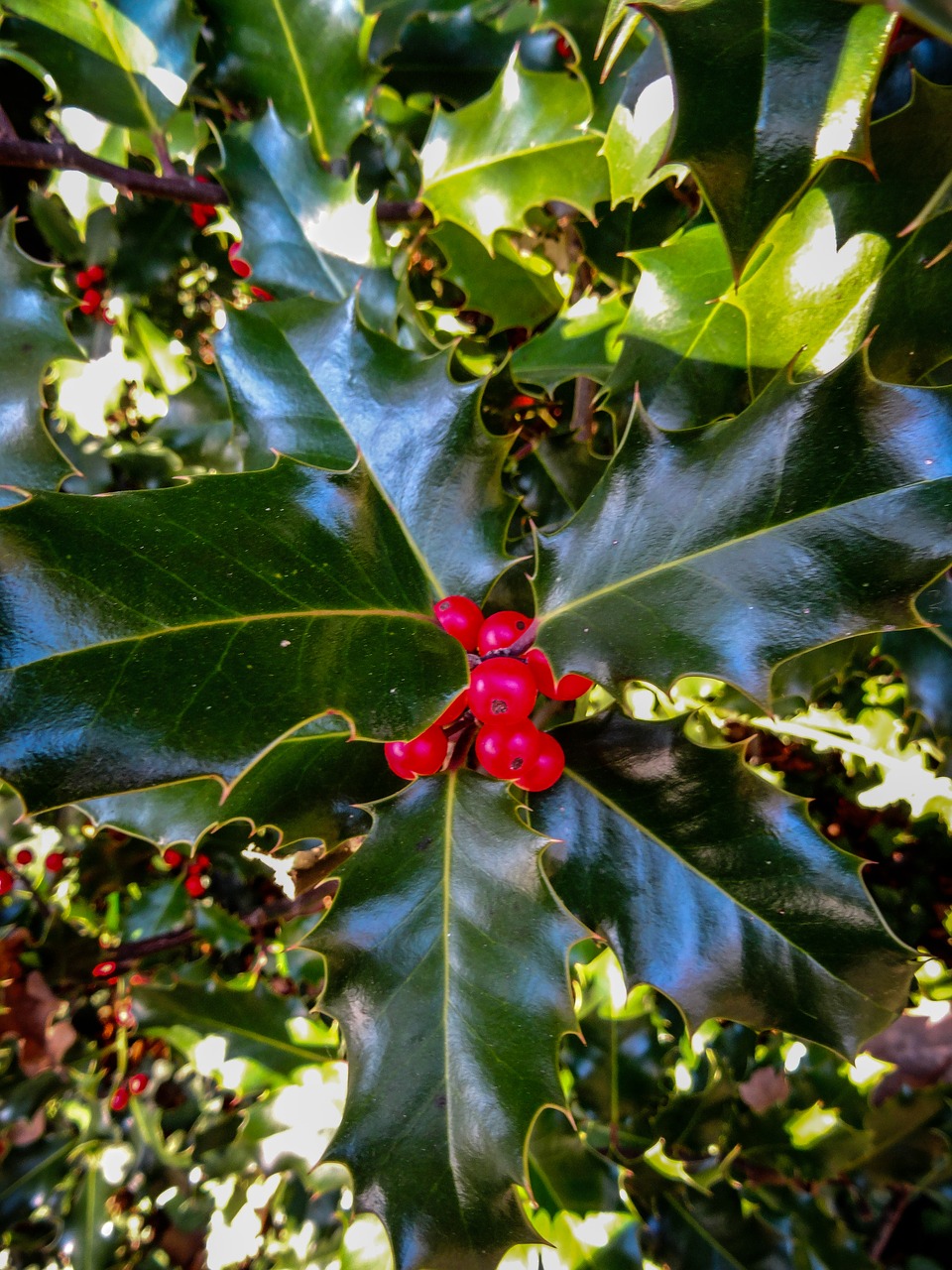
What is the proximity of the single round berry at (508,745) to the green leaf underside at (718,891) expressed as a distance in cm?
8

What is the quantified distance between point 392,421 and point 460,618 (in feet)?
0.63

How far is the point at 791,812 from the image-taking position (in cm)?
65

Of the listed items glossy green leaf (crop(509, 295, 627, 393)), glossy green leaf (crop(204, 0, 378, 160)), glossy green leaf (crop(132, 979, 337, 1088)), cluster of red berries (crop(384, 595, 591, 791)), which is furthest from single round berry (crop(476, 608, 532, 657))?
glossy green leaf (crop(132, 979, 337, 1088))

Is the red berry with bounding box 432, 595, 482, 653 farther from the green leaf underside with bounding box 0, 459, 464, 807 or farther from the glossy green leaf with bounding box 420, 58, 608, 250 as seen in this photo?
the glossy green leaf with bounding box 420, 58, 608, 250

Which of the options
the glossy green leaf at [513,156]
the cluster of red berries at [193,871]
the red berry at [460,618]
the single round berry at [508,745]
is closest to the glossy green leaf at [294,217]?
the glossy green leaf at [513,156]

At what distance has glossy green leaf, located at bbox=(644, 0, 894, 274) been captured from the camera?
485 millimetres

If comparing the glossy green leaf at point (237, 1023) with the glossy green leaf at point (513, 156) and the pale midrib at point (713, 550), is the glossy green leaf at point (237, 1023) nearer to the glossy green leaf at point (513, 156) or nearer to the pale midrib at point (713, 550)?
the pale midrib at point (713, 550)

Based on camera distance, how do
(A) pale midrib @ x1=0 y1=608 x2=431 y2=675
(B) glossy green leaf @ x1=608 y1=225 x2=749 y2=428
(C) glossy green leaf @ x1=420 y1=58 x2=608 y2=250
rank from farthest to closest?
(C) glossy green leaf @ x1=420 y1=58 x2=608 y2=250 < (B) glossy green leaf @ x1=608 y1=225 x2=749 y2=428 < (A) pale midrib @ x1=0 y1=608 x2=431 y2=675

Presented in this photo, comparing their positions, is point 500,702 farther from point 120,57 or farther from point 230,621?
point 120,57

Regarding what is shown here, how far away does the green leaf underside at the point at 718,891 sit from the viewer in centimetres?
62

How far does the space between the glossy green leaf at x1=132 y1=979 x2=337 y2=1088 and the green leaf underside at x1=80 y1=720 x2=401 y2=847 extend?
807mm

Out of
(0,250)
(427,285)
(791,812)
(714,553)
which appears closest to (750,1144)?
(791,812)

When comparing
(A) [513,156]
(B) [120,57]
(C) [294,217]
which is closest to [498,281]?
(A) [513,156]

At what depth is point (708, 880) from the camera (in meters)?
0.66
